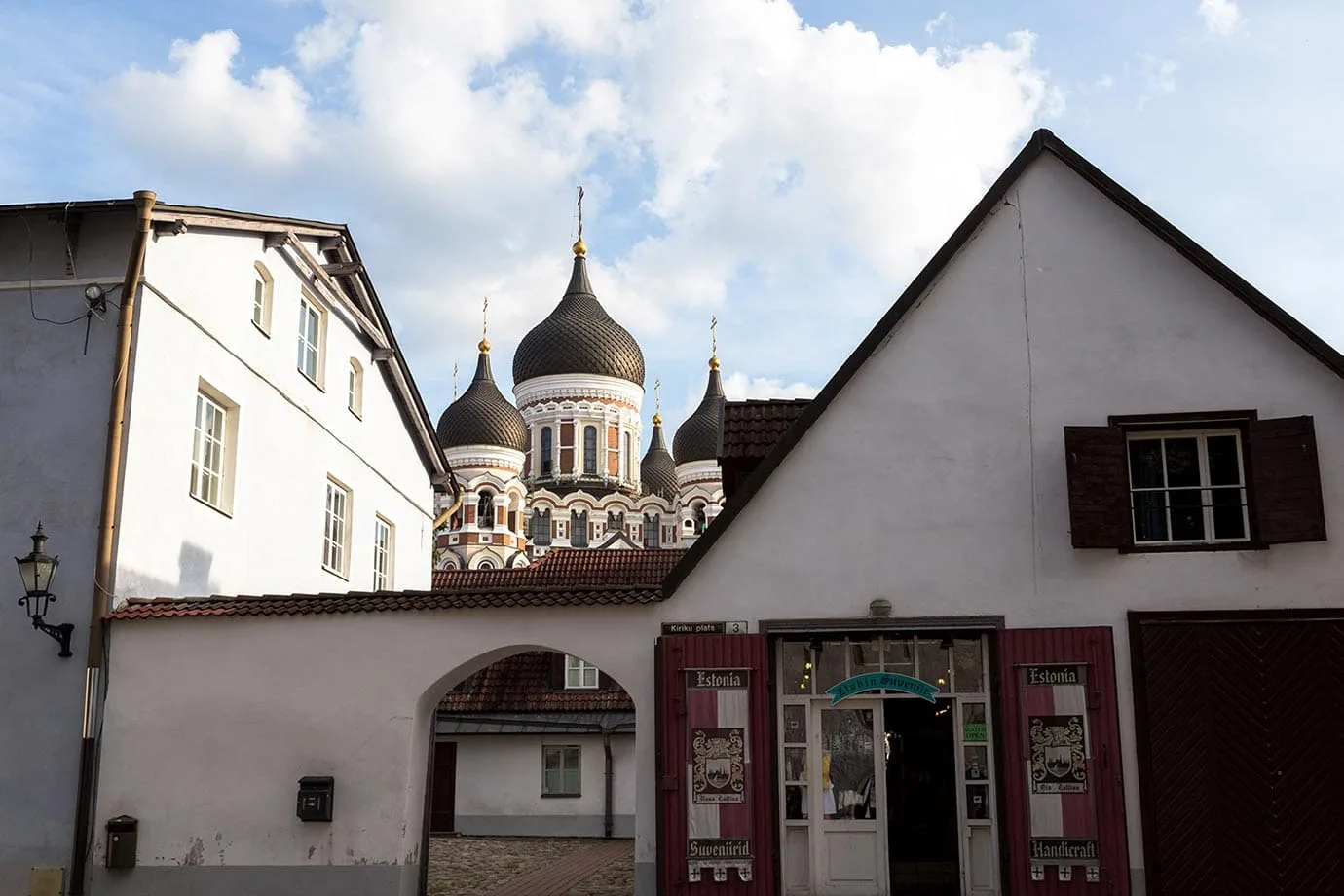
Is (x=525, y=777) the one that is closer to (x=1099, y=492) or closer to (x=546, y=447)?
(x=1099, y=492)

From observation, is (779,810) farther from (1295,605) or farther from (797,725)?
(1295,605)

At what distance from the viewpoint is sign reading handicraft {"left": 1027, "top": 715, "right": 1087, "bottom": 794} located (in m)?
13.6

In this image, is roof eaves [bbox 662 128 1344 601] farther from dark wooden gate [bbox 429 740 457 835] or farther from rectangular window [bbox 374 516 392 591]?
dark wooden gate [bbox 429 740 457 835]

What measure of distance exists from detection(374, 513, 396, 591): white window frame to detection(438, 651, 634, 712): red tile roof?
4.47 meters

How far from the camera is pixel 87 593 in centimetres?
1505

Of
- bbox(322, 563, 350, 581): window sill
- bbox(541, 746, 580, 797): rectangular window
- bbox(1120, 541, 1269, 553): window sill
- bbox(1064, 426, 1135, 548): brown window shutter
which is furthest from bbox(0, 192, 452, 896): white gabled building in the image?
bbox(1120, 541, 1269, 553): window sill

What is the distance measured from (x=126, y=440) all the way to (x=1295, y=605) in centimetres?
1198

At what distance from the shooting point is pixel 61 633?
1484 centimetres

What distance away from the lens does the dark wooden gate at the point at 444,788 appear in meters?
28.3

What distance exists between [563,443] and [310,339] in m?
48.5

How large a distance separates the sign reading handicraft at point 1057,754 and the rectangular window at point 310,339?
11206 millimetres

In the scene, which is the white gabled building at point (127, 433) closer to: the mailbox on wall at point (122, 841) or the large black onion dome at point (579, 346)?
the mailbox on wall at point (122, 841)

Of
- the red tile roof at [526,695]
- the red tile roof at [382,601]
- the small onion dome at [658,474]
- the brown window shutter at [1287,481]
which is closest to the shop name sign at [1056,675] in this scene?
the brown window shutter at [1287,481]

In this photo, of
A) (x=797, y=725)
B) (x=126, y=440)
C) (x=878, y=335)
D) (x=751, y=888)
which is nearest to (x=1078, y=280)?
(x=878, y=335)
